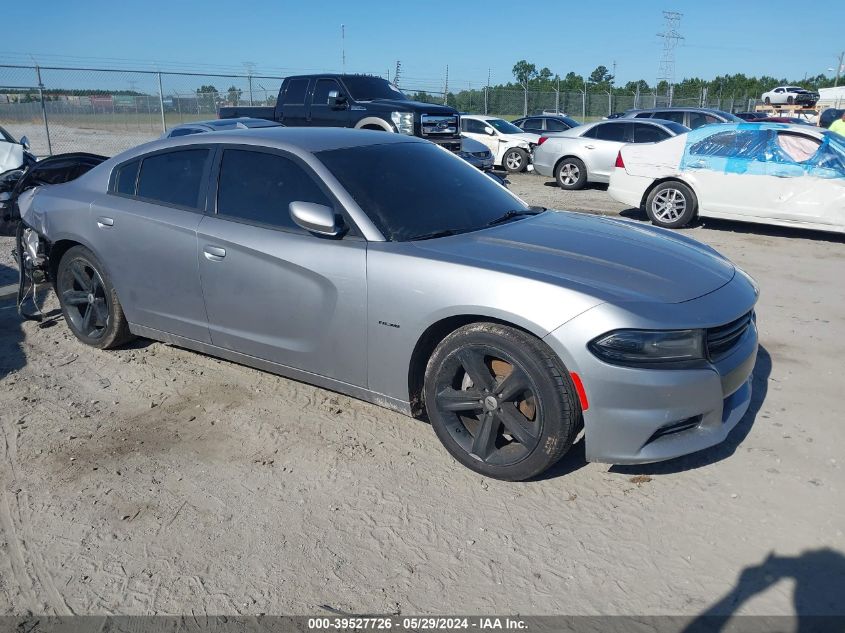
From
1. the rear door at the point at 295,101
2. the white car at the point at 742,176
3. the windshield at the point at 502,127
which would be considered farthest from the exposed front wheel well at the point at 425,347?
the windshield at the point at 502,127

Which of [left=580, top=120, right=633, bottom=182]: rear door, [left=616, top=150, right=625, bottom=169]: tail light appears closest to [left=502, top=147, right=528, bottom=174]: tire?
[left=580, top=120, right=633, bottom=182]: rear door

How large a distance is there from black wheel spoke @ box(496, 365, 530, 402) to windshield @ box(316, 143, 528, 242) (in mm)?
962

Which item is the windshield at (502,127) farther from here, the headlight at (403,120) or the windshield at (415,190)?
the windshield at (415,190)

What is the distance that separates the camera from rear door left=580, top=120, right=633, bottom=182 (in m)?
14.4

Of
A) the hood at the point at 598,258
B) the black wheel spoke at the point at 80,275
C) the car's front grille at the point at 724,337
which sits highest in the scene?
the hood at the point at 598,258

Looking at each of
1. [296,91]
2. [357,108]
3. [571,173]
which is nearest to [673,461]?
[357,108]

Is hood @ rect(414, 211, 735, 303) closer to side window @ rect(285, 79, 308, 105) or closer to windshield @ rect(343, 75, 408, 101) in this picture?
windshield @ rect(343, 75, 408, 101)

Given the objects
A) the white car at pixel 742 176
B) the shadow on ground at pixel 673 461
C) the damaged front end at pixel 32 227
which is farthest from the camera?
the white car at pixel 742 176

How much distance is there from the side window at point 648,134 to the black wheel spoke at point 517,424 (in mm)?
12327

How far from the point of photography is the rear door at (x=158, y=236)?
14.2 feet

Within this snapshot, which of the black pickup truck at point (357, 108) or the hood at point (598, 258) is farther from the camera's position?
the black pickup truck at point (357, 108)

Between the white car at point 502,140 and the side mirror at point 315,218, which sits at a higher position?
the side mirror at point 315,218

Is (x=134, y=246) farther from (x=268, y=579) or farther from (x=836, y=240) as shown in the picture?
(x=836, y=240)

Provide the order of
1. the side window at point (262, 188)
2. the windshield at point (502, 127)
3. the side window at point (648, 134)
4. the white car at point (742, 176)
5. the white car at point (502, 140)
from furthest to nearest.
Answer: the windshield at point (502, 127) < the white car at point (502, 140) < the side window at point (648, 134) < the white car at point (742, 176) < the side window at point (262, 188)
